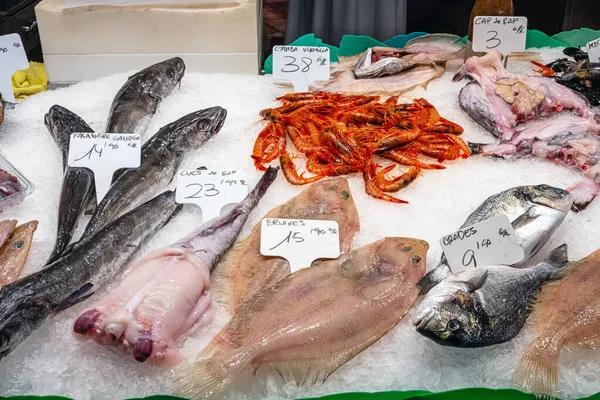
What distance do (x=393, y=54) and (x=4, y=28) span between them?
104 inches

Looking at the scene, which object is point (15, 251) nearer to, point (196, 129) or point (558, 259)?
point (196, 129)

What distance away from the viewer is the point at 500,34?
3.31 metres

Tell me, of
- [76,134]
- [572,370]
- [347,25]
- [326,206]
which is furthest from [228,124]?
[572,370]

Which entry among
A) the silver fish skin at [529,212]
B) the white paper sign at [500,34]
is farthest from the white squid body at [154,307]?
the white paper sign at [500,34]

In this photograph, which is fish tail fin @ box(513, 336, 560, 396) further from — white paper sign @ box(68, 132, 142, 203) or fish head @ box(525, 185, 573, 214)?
white paper sign @ box(68, 132, 142, 203)

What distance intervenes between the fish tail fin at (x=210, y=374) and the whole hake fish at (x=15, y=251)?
0.83 meters

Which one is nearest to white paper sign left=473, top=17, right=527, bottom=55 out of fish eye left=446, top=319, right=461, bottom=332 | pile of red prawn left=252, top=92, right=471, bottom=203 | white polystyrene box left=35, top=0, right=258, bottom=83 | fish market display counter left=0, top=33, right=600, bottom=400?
pile of red prawn left=252, top=92, right=471, bottom=203

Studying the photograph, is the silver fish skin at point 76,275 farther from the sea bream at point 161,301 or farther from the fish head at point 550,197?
the fish head at point 550,197

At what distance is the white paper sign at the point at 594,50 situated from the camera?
10.6ft

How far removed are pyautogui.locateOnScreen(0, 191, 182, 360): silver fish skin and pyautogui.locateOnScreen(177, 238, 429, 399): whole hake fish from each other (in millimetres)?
495

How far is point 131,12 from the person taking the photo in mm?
3387

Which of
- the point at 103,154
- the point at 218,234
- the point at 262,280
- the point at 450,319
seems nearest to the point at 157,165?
the point at 103,154

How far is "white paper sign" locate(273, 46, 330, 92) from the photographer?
317cm

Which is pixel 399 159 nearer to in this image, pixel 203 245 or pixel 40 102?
pixel 203 245
